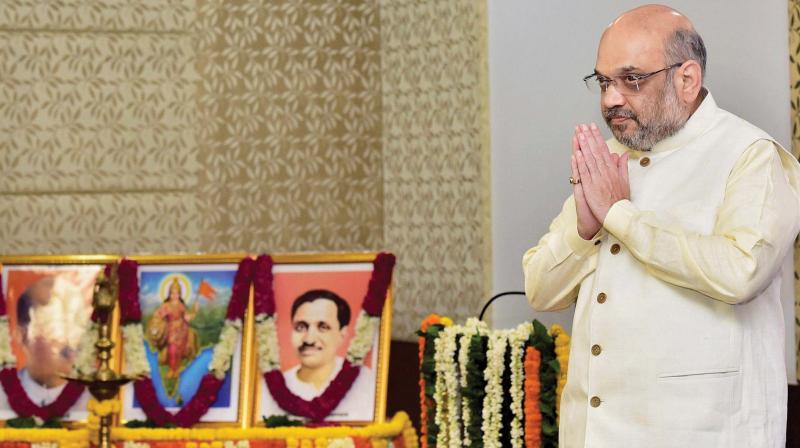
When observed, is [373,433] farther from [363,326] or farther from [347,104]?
[347,104]

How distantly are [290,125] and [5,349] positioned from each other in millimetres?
1872

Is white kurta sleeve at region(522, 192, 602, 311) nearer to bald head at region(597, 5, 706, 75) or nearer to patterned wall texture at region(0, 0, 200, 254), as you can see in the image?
bald head at region(597, 5, 706, 75)

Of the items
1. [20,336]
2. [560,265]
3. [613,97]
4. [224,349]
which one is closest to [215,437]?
[224,349]

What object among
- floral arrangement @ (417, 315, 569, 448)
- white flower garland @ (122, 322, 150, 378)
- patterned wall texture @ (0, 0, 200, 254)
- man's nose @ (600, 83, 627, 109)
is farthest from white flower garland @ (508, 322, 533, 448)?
patterned wall texture @ (0, 0, 200, 254)

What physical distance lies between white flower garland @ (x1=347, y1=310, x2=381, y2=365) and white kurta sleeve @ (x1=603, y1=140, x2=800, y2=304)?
2.14 m

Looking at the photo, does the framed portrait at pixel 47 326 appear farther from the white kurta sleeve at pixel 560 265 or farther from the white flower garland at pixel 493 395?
the white kurta sleeve at pixel 560 265

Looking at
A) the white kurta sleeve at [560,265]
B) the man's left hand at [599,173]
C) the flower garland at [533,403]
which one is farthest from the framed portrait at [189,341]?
the man's left hand at [599,173]

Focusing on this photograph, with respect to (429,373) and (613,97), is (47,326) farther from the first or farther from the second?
(613,97)

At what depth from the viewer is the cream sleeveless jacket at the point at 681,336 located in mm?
2504

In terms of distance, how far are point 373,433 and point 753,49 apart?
6.72 feet

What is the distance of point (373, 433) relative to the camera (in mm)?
4477

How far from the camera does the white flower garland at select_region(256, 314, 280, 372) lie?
4.56 meters

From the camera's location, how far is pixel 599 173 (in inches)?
103

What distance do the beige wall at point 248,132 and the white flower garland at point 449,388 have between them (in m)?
1.36
